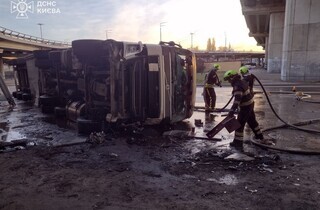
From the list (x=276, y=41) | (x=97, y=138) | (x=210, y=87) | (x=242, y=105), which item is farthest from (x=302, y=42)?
(x=97, y=138)

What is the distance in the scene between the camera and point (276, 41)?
40000 millimetres

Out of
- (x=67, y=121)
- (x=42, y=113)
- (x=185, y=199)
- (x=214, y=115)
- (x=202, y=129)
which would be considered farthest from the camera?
(x=42, y=113)

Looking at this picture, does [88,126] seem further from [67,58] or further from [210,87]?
[210,87]

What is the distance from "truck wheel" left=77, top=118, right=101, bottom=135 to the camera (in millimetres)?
6535

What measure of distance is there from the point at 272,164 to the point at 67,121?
5.76 meters

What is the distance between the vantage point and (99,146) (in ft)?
18.9

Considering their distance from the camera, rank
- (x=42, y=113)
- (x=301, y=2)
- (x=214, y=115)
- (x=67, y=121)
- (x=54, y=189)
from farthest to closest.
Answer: (x=301, y=2), (x=42, y=113), (x=214, y=115), (x=67, y=121), (x=54, y=189)

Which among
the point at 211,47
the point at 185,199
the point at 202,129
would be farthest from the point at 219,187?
the point at 211,47

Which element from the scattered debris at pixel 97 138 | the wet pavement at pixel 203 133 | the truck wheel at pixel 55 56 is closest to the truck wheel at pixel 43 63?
the truck wheel at pixel 55 56

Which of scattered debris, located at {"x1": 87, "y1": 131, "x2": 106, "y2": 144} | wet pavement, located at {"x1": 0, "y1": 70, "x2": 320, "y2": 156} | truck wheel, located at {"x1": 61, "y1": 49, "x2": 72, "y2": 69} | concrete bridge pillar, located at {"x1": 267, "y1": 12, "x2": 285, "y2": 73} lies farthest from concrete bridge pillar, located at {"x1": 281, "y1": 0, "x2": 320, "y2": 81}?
scattered debris, located at {"x1": 87, "y1": 131, "x2": 106, "y2": 144}

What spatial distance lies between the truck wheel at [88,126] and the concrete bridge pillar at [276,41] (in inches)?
1406

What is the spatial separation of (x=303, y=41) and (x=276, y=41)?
19126 millimetres

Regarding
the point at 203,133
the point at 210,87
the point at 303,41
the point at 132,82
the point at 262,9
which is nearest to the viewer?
the point at 132,82

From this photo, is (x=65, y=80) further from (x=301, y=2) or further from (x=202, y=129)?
(x=301, y=2)
